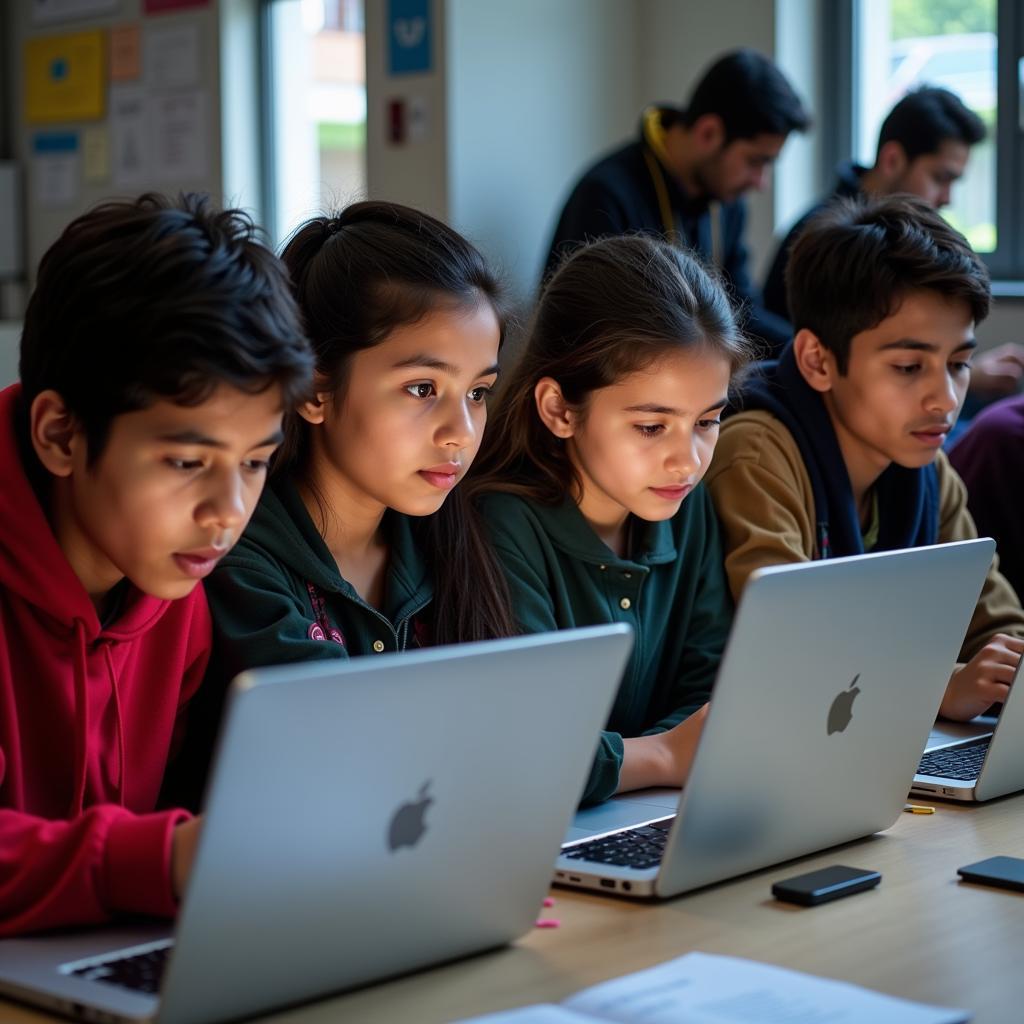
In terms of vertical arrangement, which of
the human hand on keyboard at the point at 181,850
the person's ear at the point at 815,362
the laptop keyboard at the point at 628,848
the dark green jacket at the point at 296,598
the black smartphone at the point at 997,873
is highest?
the person's ear at the point at 815,362

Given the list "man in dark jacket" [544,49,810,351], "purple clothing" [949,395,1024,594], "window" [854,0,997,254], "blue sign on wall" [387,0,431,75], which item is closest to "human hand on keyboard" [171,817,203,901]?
"purple clothing" [949,395,1024,594]

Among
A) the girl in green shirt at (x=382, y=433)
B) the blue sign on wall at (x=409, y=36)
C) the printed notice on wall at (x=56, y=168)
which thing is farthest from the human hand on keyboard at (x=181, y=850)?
the printed notice on wall at (x=56, y=168)

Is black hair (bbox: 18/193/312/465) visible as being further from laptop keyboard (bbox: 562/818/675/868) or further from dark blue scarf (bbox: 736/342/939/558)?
dark blue scarf (bbox: 736/342/939/558)

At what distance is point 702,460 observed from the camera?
5.43 feet

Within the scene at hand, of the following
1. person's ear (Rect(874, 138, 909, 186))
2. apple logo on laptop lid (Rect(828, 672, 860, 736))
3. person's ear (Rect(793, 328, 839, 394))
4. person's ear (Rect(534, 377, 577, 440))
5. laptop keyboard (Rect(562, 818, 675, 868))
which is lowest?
laptop keyboard (Rect(562, 818, 675, 868))

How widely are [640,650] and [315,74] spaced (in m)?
3.91

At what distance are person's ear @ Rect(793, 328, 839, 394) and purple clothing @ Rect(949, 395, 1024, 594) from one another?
0.47 m

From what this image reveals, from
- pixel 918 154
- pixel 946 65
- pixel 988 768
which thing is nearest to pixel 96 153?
pixel 946 65

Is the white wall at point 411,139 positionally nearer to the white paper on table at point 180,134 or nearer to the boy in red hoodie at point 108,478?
the white paper on table at point 180,134

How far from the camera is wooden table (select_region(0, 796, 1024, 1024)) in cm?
91

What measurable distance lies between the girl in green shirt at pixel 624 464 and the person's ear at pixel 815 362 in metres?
0.27

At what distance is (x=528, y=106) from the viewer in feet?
14.5

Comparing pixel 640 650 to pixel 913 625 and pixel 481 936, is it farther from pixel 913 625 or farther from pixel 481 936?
pixel 481 936

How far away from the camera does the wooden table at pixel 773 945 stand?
91 cm
